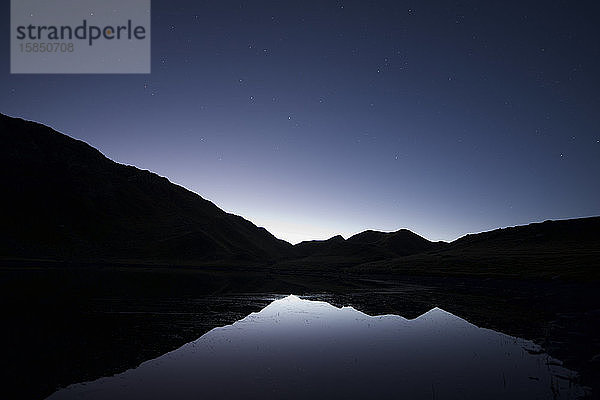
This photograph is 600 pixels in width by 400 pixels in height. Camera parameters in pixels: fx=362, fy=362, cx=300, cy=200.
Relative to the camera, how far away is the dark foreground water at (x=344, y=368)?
15.1 metres

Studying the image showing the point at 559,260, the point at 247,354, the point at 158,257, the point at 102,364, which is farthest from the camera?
the point at 158,257

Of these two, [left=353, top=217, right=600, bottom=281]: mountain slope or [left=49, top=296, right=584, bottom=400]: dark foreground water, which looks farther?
[left=353, top=217, right=600, bottom=281]: mountain slope

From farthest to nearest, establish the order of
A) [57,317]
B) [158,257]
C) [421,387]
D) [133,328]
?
[158,257] < [57,317] < [133,328] < [421,387]

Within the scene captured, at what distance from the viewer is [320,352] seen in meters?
22.4

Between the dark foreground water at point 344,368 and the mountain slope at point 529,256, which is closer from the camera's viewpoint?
the dark foreground water at point 344,368

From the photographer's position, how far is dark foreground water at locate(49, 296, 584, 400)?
49.6ft

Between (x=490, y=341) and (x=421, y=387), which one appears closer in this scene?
(x=421, y=387)

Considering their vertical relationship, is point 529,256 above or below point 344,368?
below

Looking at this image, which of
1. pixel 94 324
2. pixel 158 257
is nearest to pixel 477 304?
pixel 94 324

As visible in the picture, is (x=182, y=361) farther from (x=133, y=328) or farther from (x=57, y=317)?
(x=57, y=317)

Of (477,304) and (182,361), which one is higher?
(182,361)

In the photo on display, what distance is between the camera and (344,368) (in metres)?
19.0

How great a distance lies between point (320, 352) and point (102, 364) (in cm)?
1205

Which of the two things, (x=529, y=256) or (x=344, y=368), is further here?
(x=529, y=256)
